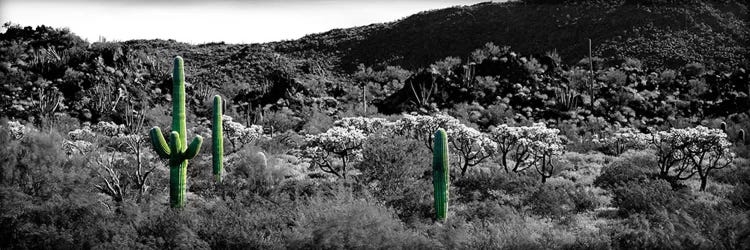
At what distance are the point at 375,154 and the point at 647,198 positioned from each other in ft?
23.6

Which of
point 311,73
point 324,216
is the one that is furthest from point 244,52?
point 324,216

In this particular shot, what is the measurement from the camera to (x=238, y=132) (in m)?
24.1

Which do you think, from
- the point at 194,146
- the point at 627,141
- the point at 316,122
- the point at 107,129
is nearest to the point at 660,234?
the point at 194,146

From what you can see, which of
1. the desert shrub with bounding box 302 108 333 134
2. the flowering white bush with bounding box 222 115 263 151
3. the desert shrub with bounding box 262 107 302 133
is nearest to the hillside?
the desert shrub with bounding box 302 108 333 134

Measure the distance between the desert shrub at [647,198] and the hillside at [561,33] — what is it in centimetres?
2682

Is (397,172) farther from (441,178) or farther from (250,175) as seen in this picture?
(250,175)

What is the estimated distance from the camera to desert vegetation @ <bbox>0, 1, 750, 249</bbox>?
13.3 meters

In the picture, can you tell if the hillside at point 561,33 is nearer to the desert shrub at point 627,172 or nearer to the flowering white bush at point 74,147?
the desert shrub at point 627,172

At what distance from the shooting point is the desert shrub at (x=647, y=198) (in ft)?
52.7

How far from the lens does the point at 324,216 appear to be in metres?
12.9

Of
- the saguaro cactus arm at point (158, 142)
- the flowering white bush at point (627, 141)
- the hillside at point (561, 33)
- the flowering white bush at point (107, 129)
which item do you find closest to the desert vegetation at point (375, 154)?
the saguaro cactus arm at point (158, 142)

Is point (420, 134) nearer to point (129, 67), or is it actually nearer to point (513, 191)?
point (513, 191)

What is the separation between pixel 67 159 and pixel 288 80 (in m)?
20.3

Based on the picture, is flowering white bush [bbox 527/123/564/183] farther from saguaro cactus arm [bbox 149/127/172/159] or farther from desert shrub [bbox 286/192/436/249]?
saguaro cactus arm [bbox 149/127/172/159]
